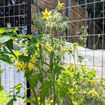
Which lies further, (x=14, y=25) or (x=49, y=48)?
(x=14, y=25)

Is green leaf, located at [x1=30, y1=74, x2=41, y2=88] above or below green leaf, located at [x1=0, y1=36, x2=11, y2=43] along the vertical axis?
below

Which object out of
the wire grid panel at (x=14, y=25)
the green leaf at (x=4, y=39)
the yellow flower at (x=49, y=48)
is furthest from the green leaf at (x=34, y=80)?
the wire grid panel at (x=14, y=25)

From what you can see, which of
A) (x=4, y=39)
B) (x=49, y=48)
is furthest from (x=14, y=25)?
(x=4, y=39)

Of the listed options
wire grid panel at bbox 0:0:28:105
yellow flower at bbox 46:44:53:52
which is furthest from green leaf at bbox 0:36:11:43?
wire grid panel at bbox 0:0:28:105

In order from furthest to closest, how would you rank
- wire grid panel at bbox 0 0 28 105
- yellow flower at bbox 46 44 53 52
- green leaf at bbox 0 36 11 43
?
wire grid panel at bbox 0 0 28 105, yellow flower at bbox 46 44 53 52, green leaf at bbox 0 36 11 43

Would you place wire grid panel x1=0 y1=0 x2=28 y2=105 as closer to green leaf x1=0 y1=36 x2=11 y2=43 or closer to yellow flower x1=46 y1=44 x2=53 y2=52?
yellow flower x1=46 y1=44 x2=53 y2=52

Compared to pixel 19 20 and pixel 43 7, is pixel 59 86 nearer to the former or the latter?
pixel 43 7

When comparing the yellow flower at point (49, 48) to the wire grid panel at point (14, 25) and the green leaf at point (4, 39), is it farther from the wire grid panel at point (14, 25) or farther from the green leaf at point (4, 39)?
the wire grid panel at point (14, 25)

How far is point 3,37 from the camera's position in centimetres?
102

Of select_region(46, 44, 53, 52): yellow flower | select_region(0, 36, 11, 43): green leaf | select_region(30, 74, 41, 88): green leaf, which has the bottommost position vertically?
select_region(30, 74, 41, 88): green leaf

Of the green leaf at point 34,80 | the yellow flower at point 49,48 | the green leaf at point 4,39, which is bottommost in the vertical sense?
the green leaf at point 34,80

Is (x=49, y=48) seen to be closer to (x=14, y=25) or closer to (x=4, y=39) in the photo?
(x=4, y=39)

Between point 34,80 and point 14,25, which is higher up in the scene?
point 14,25

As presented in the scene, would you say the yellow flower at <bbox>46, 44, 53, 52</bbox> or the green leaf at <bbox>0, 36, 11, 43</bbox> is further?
the yellow flower at <bbox>46, 44, 53, 52</bbox>
